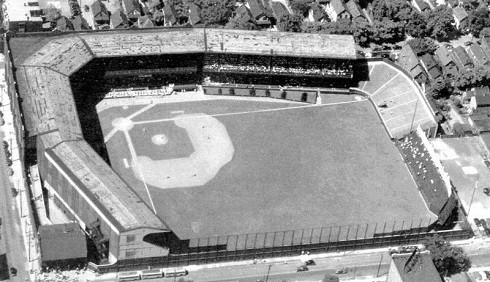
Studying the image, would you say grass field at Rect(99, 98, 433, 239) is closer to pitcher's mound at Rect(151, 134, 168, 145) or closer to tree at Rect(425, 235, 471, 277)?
pitcher's mound at Rect(151, 134, 168, 145)

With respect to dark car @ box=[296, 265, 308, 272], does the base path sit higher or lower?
higher

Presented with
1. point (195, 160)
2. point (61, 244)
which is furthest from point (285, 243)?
Answer: point (61, 244)

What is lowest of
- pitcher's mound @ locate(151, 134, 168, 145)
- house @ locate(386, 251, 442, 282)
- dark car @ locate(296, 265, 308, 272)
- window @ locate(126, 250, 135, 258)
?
dark car @ locate(296, 265, 308, 272)

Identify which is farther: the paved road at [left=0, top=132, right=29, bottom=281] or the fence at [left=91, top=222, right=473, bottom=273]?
the fence at [left=91, top=222, right=473, bottom=273]

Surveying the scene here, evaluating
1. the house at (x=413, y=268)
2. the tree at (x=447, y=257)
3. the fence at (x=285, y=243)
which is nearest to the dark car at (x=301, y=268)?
the fence at (x=285, y=243)

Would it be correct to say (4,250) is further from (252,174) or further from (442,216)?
(442,216)

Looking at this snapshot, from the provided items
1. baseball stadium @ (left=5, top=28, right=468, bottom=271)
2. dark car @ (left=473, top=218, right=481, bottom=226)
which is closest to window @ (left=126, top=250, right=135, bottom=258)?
baseball stadium @ (left=5, top=28, right=468, bottom=271)

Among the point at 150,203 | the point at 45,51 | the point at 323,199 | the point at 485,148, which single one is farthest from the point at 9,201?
the point at 485,148

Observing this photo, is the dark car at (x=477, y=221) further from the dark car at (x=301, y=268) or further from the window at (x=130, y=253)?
the window at (x=130, y=253)
